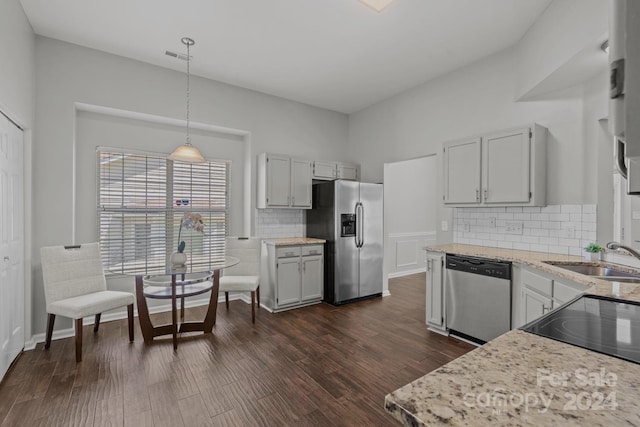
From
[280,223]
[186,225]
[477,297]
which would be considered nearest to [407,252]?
[280,223]

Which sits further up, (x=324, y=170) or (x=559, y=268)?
(x=324, y=170)

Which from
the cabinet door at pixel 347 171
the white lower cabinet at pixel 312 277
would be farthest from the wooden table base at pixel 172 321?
the cabinet door at pixel 347 171

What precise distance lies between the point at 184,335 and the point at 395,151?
3814mm

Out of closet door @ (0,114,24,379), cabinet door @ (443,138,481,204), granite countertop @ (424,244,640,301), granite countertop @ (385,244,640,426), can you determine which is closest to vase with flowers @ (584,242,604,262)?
granite countertop @ (424,244,640,301)

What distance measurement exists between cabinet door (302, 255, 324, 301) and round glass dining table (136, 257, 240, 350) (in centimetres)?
119

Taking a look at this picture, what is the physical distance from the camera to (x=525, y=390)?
0.71 metres

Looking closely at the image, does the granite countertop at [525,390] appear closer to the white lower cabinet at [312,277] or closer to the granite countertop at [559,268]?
the granite countertop at [559,268]

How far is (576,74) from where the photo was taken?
2.74 m

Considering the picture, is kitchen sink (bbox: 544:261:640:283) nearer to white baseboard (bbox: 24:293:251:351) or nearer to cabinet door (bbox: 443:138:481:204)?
cabinet door (bbox: 443:138:481:204)

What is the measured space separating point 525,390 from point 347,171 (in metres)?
4.79

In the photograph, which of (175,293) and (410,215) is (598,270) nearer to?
(175,293)

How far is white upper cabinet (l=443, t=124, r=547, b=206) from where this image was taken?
2.99m

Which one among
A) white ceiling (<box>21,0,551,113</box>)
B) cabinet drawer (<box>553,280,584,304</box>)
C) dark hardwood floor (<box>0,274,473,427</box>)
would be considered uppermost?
white ceiling (<box>21,0,551,113</box>)

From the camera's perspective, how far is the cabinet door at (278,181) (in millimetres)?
4496
